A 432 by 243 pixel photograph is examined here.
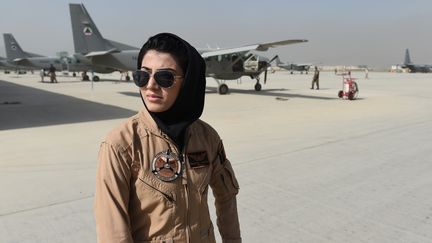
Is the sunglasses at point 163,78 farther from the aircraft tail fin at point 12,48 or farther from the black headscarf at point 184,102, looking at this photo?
the aircraft tail fin at point 12,48

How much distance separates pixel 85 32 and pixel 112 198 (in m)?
26.6

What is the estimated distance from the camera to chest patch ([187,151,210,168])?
1665 millimetres

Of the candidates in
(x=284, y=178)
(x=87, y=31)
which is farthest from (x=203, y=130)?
(x=87, y=31)

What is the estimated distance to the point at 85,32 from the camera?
25.8 meters

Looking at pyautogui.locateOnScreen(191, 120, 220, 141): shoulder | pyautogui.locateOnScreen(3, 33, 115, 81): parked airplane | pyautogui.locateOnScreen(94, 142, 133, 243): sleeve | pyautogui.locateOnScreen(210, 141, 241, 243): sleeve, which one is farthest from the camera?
pyautogui.locateOnScreen(3, 33, 115, 81): parked airplane

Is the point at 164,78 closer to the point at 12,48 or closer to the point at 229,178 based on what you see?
the point at 229,178

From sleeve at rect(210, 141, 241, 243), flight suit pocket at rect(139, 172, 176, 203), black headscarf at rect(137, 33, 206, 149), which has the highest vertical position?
black headscarf at rect(137, 33, 206, 149)

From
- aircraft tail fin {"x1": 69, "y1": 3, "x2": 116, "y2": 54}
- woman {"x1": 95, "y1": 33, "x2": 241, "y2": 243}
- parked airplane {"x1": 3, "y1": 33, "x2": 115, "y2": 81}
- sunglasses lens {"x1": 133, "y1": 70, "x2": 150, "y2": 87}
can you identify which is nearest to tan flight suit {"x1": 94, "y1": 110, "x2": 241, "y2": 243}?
woman {"x1": 95, "y1": 33, "x2": 241, "y2": 243}

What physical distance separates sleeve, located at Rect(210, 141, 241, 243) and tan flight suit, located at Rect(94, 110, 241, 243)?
0.19 metres

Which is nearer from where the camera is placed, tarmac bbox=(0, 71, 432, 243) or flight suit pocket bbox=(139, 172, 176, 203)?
flight suit pocket bbox=(139, 172, 176, 203)

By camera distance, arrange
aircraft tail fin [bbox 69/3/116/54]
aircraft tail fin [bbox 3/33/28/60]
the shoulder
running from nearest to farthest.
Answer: the shoulder
aircraft tail fin [bbox 69/3/116/54]
aircraft tail fin [bbox 3/33/28/60]

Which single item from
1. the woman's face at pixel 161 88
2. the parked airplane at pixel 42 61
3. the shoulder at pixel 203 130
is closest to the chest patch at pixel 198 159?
the shoulder at pixel 203 130

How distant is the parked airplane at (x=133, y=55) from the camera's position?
20266mm

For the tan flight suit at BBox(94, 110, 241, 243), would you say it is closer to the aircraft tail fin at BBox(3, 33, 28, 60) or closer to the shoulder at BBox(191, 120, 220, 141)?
the shoulder at BBox(191, 120, 220, 141)
